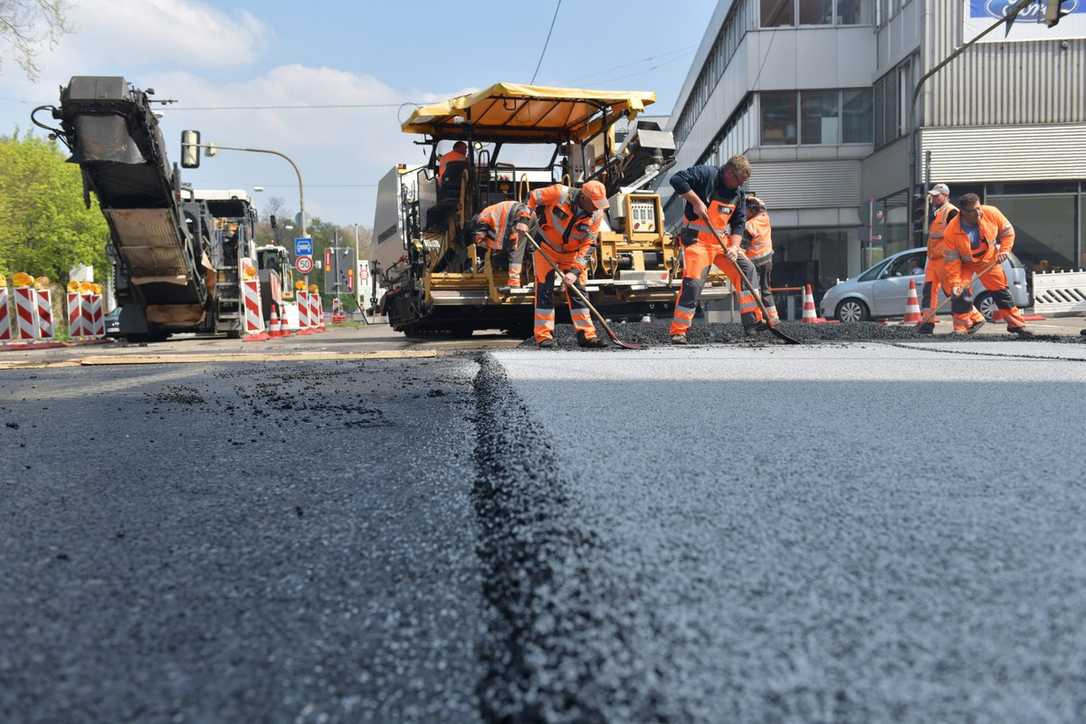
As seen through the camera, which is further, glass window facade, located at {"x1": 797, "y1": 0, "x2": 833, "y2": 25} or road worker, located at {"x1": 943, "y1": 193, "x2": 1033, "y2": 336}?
glass window facade, located at {"x1": 797, "y1": 0, "x2": 833, "y2": 25}

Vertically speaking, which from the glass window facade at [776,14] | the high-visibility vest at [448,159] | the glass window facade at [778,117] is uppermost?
the glass window facade at [776,14]

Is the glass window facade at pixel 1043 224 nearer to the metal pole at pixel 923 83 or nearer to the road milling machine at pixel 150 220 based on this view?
the metal pole at pixel 923 83

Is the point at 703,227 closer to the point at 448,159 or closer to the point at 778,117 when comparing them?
the point at 448,159

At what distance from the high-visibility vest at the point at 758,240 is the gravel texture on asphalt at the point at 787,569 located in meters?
9.59

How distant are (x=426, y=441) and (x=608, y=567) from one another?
1.64 meters

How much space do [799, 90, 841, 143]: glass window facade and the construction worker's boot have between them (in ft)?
65.4

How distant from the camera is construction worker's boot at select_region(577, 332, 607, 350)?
726 centimetres

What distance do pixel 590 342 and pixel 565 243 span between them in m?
1.01

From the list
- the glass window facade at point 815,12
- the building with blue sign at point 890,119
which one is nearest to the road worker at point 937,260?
the building with blue sign at point 890,119

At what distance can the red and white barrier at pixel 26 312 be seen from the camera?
15312 mm

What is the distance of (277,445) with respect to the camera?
277 cm

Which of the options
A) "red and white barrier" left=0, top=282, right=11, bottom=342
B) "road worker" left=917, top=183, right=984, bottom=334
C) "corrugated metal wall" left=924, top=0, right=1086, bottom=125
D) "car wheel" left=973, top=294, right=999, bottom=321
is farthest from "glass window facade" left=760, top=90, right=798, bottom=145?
"red and white barrier" left=0, top=282, right=11, bottom=342

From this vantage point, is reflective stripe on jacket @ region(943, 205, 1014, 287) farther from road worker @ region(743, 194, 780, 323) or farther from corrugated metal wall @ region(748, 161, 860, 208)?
corrugated metal wall @ region(748, 161, 860, 208)

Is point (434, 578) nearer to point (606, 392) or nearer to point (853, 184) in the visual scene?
point (606, 392)
